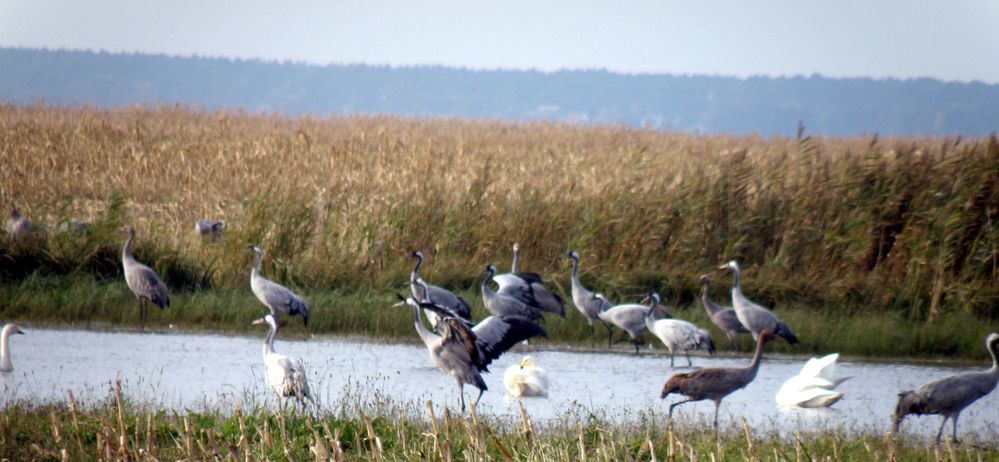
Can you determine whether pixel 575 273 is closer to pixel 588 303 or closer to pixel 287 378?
pixel 588 303

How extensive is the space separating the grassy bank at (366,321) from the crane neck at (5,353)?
240 centimetres

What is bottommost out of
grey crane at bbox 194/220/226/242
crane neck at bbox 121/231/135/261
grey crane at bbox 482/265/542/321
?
grey crane at bbox 194/220/226/242

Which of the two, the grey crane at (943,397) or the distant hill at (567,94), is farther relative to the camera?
the distant hill at (567,94)

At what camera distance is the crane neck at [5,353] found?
9.07 metres

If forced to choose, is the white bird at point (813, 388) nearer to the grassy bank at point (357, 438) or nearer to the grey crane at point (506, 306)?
the grassy bank at point (357, 438)

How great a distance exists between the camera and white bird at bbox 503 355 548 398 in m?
9.00

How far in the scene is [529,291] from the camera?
1183cm

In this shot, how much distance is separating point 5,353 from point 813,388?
20.7ft

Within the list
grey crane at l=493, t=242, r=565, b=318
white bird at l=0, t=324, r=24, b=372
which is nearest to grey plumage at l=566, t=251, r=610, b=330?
grey crane at l=493, t=242, r=565, b=318

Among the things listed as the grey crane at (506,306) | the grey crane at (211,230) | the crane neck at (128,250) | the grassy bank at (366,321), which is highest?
the crane neck at (128,250)

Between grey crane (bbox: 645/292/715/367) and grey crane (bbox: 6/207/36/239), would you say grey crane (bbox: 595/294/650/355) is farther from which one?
grey crane (bbox: 6/207/36/239)

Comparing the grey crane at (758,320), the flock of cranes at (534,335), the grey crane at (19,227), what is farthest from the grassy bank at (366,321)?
the grey crane at (19,227)

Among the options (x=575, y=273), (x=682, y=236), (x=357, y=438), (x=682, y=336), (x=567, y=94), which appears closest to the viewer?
(x=357, y=438)

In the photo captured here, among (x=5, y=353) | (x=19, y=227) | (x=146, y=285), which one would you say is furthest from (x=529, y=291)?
(x=19, y=227)
